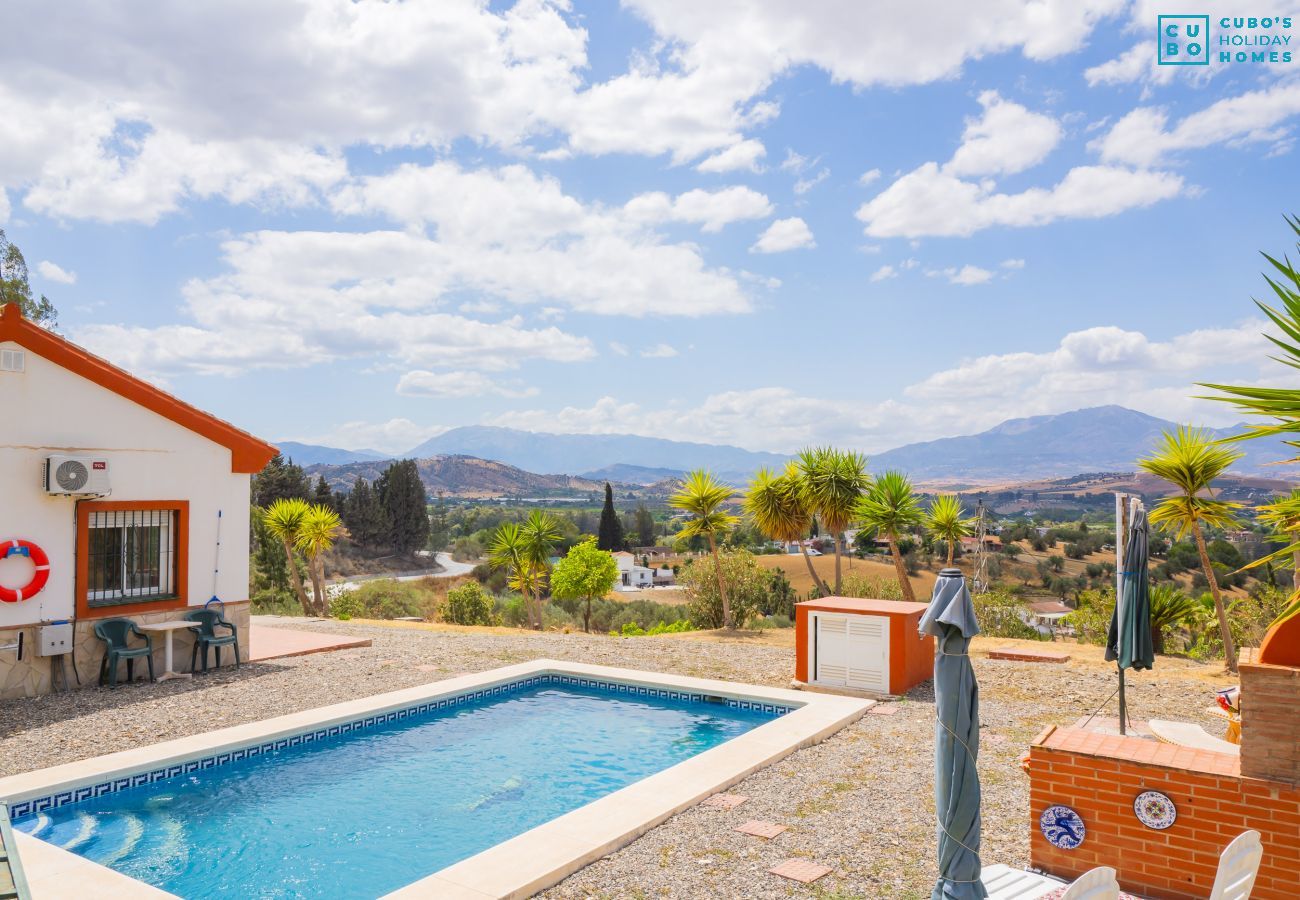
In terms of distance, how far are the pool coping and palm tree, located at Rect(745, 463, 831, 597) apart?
30.5ft

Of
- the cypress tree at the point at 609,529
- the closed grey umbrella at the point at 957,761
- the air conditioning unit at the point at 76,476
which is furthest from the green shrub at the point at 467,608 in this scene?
the cypress tree at the point at 609,529

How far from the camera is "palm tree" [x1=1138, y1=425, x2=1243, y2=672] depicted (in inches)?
497

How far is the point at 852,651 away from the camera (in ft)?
37.6

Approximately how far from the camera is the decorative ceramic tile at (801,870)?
5.35m

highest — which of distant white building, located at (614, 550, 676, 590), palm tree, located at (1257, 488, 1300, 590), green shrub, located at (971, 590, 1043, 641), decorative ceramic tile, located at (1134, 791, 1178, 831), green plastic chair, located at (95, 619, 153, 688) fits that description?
palm tree, located at (1257, 488, 1300, 590)

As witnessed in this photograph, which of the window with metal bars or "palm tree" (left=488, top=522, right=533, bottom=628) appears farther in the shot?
"palm tree" (left=488, top=522, right=533, bottom=628)

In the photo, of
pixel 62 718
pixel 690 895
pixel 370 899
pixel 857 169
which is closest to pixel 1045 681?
pixel 690 895

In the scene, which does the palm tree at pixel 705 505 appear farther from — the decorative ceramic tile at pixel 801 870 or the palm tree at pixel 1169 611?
the decorative ceramic tile at pixel 801 870

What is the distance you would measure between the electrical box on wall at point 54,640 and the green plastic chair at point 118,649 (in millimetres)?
368

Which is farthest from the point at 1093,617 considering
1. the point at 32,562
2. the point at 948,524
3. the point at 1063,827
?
the point at 32,562

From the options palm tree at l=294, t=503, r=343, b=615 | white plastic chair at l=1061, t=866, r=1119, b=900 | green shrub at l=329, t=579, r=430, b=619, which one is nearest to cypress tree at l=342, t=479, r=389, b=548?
green shrub at l=329, t=579, r=430, b=619

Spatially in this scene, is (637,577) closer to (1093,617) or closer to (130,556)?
(1093,617)

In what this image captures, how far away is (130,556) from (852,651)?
1036 cm

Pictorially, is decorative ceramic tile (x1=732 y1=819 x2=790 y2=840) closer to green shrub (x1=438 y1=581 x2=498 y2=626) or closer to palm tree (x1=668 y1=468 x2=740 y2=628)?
palm tree (x1=668 y1=468 x2=740 y2=628)
